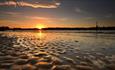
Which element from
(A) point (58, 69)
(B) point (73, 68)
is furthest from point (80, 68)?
(A) point (58, 69)

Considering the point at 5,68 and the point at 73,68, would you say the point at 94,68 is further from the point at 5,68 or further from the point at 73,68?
the point at 5,68

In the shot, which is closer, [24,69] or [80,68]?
[24,69]

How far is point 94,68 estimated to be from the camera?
27.1 feet

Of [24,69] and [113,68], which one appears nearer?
[24,69]

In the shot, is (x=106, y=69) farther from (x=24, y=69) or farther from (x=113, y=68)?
(x=24, y=69)

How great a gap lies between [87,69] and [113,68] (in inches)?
56.1

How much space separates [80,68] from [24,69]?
2.88 m

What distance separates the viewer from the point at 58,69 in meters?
8.01

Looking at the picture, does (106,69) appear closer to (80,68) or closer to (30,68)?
(80,68)

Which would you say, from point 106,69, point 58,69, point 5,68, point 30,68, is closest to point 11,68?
point 5,68

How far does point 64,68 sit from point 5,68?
3.00m

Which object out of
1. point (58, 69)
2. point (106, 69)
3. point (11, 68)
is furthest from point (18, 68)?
point (106, 69)

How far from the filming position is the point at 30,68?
8094 mm

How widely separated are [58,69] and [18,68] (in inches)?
79.7
